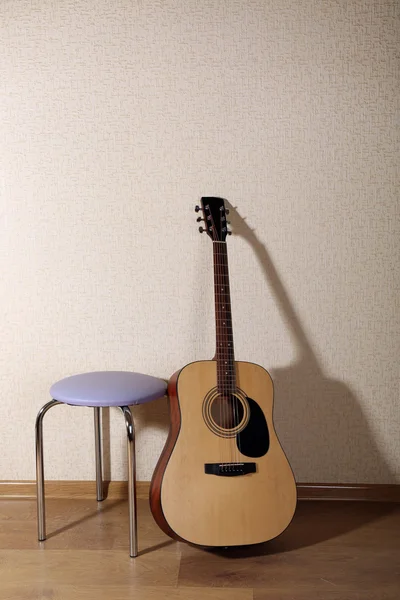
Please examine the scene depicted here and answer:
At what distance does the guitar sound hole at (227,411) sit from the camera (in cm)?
195

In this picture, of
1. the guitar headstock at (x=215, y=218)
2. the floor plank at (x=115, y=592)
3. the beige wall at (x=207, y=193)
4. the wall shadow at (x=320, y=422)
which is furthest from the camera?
the wall shadow at (x=320, y=422)

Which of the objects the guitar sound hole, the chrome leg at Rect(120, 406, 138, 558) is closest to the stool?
the chrome leg at Rect(120, 406, 138, 558)

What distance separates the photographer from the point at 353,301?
2.26 metres

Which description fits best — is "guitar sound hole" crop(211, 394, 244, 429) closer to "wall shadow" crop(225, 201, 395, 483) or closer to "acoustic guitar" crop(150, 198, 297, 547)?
"acoustic guitar" crop(150, 198, 297, 547)

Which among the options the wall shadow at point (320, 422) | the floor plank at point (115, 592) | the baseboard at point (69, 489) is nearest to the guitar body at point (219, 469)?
the floor plank at point (115, 592)

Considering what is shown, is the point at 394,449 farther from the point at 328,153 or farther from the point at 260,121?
the point at 260,121

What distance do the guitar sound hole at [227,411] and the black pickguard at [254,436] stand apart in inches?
1.3

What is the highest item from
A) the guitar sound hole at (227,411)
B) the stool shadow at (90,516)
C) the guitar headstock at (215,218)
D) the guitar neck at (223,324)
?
the guitar headstock at (215,218)

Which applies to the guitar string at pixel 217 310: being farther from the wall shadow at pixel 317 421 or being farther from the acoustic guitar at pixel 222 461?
the wall shadow at pixel 317 421

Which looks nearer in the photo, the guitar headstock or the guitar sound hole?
the guitar sound hole

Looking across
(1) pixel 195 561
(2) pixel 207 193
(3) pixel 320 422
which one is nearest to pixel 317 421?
(3) pixel 320 422

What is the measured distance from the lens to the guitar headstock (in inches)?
81.7

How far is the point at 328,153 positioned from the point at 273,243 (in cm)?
36

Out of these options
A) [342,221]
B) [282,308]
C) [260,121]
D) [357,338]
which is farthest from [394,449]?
[260,121]
